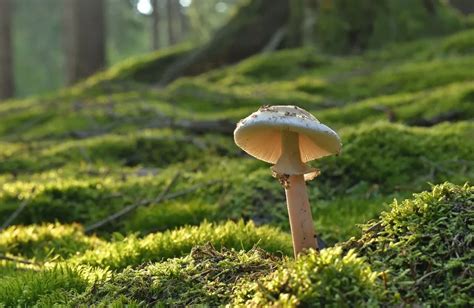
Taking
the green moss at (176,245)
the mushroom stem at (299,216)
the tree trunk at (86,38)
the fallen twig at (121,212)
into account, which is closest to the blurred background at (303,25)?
the tree trunk at (86,38)

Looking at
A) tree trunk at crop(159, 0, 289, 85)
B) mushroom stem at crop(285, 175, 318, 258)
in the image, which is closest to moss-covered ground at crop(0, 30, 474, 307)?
mushroom stem at crop(285, 175, 318, 258)

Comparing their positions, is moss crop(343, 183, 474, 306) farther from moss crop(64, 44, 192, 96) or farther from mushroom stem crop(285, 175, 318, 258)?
moss crop(64, 44, 192, 96)

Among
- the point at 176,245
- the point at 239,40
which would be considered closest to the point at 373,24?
the point at 239,40

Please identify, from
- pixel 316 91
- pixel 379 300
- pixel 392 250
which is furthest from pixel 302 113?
pixel 316 91

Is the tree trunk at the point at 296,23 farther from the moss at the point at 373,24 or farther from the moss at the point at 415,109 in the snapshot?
the moss at the point at 415,109

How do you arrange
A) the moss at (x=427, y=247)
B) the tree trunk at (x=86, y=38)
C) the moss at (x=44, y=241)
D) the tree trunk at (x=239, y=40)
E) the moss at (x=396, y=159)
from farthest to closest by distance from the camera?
1. the tree trunk at (x=86, y=38)
2. the tree trunk at (x=239, y=40)
3. the moss at (x=396, y=159)
4. the moss at (x=44, y=241)
5. the moss at (x=427, y=247)

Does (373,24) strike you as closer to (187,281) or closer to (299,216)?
(299,216)

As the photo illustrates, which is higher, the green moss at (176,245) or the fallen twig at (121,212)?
the green moss at (176,245)
